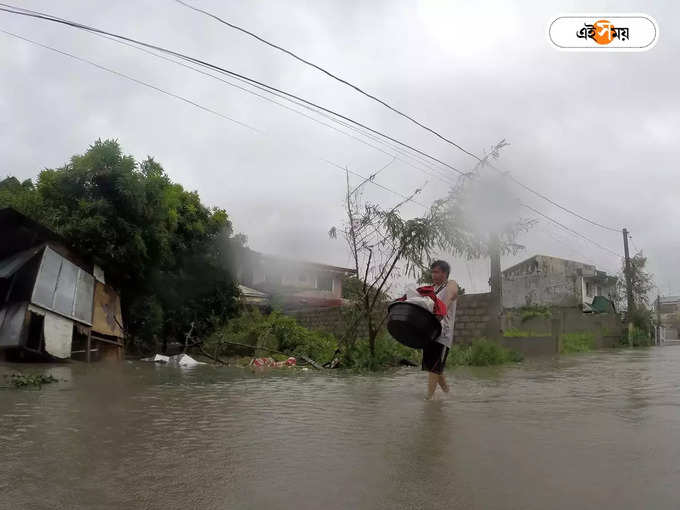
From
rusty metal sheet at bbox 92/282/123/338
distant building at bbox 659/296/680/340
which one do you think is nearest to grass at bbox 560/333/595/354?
rusty metal sheet at bbox 92/282/123/338

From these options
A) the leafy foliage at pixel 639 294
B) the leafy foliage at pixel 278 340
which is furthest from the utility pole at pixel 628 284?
the leafy foliage at pixel 278 340

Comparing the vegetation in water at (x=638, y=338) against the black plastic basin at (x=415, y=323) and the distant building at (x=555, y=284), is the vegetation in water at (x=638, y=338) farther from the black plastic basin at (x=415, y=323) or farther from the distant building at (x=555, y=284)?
the black plastic basin at (x=415, y=323)

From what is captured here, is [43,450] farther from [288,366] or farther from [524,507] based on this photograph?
[288,366]

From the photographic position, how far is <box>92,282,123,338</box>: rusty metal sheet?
541 inches

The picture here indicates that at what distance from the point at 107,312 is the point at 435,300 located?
436 inches

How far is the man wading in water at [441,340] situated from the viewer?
5.77m

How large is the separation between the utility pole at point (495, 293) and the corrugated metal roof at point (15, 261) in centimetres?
1036

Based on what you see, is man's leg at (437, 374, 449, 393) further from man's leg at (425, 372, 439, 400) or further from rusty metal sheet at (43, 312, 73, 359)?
rusty metal sheet at (43, 312, 73, 359)

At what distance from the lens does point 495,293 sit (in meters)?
13.9

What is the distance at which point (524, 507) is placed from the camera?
2.22 meters

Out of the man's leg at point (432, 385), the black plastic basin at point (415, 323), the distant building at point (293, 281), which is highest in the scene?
the distant building at point (293, 281)

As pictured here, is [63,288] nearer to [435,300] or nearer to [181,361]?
[181,361]

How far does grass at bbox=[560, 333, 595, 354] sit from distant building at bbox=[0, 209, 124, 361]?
12.8 m

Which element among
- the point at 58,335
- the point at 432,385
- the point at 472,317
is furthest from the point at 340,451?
the point at 472,317
